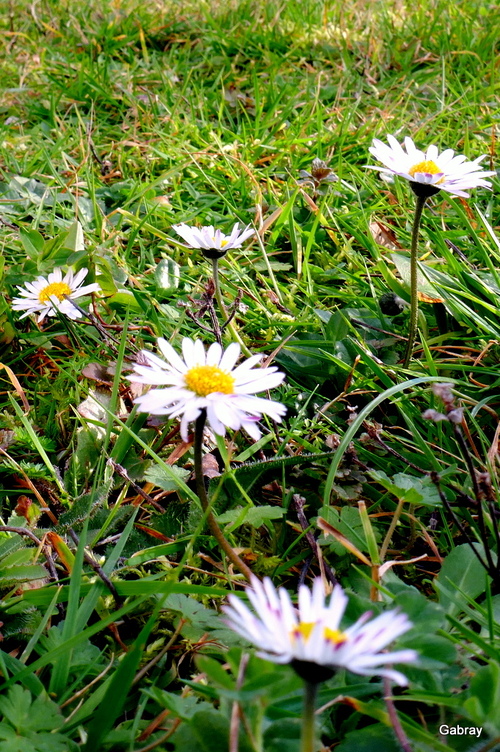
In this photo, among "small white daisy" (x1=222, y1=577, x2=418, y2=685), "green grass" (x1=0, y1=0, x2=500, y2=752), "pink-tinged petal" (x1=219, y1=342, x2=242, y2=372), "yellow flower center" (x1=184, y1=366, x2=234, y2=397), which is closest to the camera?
"small white daisy" (x1=222, y1=577, x2=418, y2=685)

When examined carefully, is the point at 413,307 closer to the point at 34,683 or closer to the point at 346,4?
the point at 34,683

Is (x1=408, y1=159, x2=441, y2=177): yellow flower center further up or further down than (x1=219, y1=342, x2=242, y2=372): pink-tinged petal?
further up

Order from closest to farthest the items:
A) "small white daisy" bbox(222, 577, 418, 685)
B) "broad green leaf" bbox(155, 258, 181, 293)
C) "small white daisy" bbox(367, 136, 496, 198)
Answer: "small white daisy" bbox(222, 577, 418, 685), "small white daisy" bbox(367, 136, 496, 198), "broad green leaf" bbox(155, 258, 181, 293)

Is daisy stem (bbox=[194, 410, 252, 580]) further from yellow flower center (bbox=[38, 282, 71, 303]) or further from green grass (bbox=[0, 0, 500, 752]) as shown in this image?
yellow flower center (bbox=[38, 282, 71, 303])

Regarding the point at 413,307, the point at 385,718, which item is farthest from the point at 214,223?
the point at 385,718

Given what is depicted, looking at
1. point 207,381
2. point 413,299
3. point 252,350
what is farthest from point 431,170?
point 207,381

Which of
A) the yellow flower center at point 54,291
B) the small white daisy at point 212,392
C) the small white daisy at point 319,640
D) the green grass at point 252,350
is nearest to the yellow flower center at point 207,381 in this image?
the small white daisy at point 212,392

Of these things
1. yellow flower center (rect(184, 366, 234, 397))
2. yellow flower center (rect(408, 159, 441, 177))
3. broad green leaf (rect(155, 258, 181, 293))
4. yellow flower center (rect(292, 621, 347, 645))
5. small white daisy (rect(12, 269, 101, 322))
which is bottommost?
broad green leaf (rect(155, 258, 181, 293))

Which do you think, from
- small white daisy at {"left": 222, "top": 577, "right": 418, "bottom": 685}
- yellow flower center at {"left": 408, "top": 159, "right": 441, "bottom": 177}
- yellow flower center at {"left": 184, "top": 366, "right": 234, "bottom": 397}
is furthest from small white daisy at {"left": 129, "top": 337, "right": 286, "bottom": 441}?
yellow flower center at {"left": 408, "top": 159, "right": 441, "bottom": 177}
